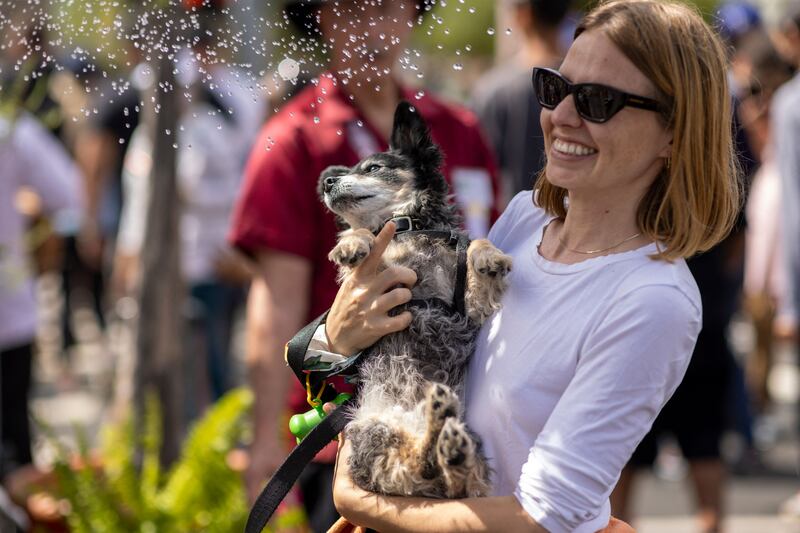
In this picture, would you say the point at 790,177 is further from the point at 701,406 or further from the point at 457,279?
the point at 457,279

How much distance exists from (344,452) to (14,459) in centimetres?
341

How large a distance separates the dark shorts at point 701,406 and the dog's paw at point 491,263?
3.30 metres

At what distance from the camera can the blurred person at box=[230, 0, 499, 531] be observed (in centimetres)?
334

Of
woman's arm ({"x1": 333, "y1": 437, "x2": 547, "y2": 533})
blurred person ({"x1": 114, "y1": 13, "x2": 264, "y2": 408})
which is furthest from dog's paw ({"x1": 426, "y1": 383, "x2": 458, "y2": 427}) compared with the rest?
blurred person ({"x1": 114, "y1": 13, "x2": 264, "y2": 408})

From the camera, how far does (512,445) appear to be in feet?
6.64

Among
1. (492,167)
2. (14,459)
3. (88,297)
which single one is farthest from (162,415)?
(88,297)

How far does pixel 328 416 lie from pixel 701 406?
3.40 metres

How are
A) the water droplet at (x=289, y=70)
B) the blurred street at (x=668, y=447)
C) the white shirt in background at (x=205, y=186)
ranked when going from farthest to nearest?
the white shirt in background at (x=205, y=186) → the blurred street at (x=668, y=447) → the water droplet at (x=289, y=70)

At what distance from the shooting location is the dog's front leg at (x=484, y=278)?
208cm

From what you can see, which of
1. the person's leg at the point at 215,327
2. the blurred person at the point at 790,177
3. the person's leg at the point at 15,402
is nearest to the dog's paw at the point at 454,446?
the person's leg at the point at 15,402

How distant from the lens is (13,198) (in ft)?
17.1

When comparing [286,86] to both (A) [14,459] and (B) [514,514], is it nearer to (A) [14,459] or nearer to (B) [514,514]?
(B) [514,514]

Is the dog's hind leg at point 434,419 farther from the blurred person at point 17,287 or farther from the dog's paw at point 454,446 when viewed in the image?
the blurred person at point 17,287

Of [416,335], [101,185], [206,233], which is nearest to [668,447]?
[206,233]
